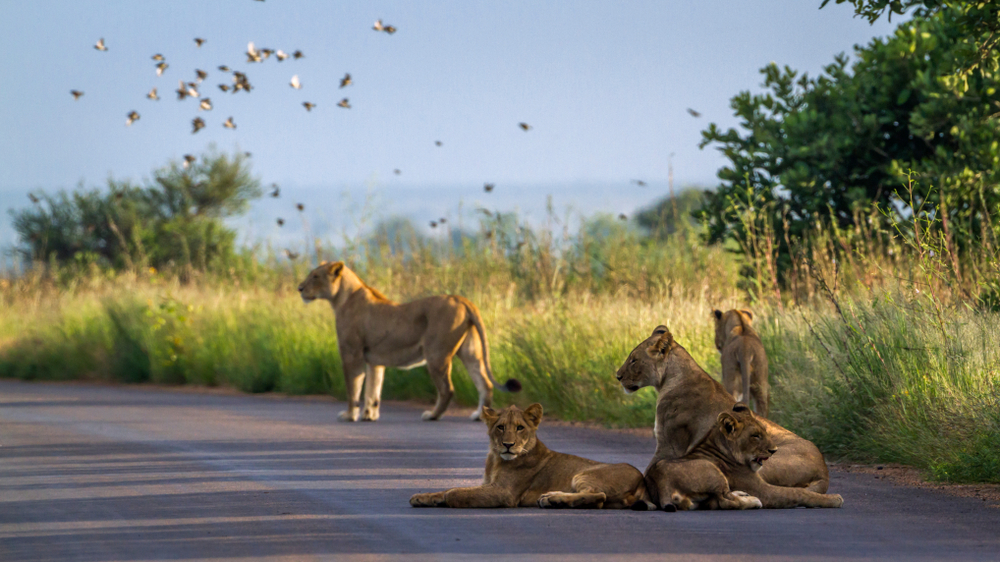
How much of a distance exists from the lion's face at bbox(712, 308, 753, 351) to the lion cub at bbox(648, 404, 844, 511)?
3.27 meters

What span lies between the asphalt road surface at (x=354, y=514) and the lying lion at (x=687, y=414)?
0.36m

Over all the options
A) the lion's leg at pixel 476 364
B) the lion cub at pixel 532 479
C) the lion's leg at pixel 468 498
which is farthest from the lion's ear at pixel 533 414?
the lion's leg at pixel 476 364

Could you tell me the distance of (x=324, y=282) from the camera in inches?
615

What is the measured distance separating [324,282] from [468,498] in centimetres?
801

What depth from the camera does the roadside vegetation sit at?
10883mm

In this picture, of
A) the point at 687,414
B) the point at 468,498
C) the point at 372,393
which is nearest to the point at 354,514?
the point at 468,498

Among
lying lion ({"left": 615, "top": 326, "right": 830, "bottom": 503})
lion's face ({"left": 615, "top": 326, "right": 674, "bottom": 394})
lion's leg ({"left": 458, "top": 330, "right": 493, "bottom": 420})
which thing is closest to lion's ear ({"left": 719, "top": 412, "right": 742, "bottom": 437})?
lying lion ({"left": 615, "top": 326, "right": 830, "bottom": 503})

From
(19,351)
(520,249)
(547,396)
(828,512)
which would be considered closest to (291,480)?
(828,512)

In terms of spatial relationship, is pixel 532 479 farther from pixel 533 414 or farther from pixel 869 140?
pixel 869 140

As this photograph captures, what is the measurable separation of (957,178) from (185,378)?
44.2ft

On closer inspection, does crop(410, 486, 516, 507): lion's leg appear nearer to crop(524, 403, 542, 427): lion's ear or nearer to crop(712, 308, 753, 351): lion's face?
crop(524, 403, 542, 427): lion's ear

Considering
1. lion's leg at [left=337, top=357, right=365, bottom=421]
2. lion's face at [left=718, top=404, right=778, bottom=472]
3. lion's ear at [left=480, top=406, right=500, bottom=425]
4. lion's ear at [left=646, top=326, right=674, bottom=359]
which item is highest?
lion's ear at [left=646, top=326, right=674, bottom=359]

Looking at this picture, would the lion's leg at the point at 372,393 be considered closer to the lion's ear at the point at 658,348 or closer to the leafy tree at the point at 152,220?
the lion's ear at the point at 658,348

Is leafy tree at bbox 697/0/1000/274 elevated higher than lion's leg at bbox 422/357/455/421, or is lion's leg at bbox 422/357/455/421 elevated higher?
leafy tree at bbox 697/0/1000/274
